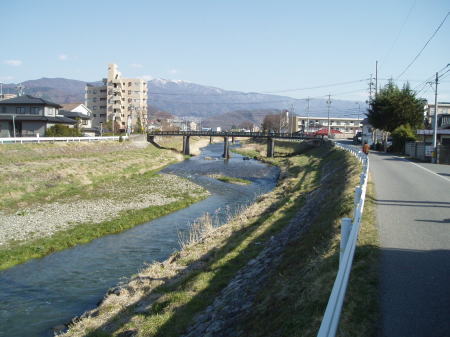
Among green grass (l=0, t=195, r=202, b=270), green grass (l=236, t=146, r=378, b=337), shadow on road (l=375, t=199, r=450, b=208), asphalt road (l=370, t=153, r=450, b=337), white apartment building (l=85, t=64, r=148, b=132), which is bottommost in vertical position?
green grass (l=0, t=195, r=202, b=270)

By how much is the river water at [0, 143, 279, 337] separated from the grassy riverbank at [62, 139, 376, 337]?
4.42 feet

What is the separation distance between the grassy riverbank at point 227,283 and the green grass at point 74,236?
6.32m

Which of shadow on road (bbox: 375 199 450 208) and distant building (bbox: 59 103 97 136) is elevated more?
distant building (bbox: 59 103 97 136)

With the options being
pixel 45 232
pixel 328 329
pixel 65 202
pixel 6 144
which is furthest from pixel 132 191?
pixel 328 329

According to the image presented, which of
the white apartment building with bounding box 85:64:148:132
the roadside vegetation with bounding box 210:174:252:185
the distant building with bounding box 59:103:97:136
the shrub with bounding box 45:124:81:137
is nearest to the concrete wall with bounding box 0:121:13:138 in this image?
the shrub with bounding box 45:124:81:137

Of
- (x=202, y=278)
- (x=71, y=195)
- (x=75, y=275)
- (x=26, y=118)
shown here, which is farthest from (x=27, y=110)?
(x=202, y=278)

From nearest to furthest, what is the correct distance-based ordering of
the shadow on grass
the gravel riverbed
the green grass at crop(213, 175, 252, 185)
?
the shadow on grass
the gravel riverbed
the green grass at crop(213, 175, 252, 185)

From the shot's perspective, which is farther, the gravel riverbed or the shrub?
Result: the shrub

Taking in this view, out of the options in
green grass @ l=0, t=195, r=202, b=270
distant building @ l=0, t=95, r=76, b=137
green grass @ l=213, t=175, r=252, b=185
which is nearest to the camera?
green grass @ l=0, t=195, r=202, b=270

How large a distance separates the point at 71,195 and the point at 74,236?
1272 centimetres

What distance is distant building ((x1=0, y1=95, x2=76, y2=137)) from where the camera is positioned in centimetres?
5969

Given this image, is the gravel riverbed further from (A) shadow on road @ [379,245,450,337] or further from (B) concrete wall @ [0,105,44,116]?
(B) concrete wall @ [0,105,44,116]

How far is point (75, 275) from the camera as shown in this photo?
52.7 ft

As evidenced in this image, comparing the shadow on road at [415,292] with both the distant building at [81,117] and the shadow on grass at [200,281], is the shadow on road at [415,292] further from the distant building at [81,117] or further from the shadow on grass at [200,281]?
the distant building at [81,117]
